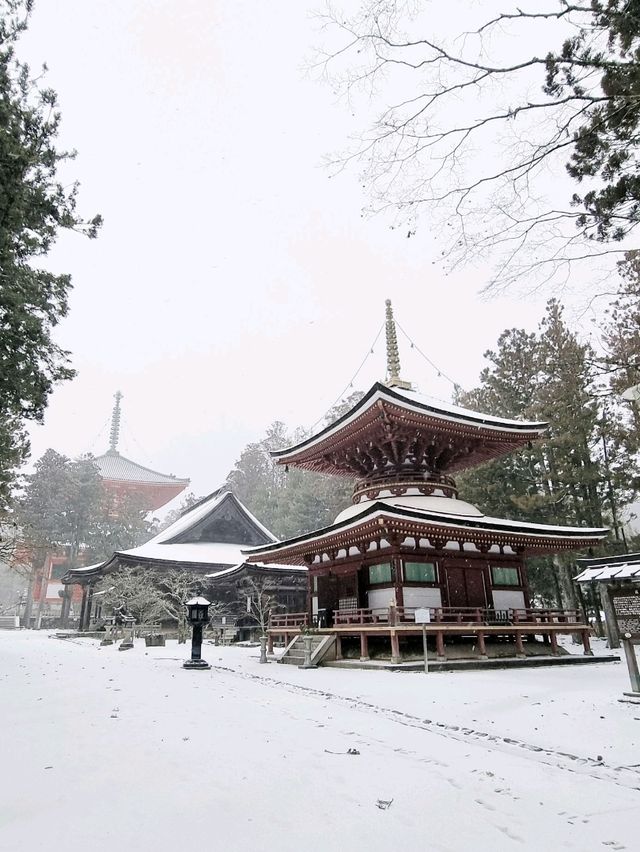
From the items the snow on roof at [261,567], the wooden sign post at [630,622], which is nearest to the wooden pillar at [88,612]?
the snow on roof at [261,567]

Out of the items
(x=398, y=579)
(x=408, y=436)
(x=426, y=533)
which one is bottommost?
(x=398, y=579)

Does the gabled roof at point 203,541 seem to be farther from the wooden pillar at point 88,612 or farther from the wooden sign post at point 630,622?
the wooden sign post at point 630,622

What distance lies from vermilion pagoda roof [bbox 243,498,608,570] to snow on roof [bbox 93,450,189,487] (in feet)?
153

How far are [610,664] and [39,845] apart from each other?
17146 mm

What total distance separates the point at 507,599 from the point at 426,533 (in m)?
5.28

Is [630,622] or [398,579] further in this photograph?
[398,579]

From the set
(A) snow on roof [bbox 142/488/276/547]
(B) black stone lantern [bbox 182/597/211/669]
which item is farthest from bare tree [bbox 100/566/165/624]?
(B) black stone lantern [bbox 182/597/211/669]

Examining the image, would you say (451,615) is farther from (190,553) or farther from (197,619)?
(190,553)

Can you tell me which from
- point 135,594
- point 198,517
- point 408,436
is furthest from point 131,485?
point 408,436

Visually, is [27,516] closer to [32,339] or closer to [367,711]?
[32,339]

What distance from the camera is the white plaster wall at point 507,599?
18312mm

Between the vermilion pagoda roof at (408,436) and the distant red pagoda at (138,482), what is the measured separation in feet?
141

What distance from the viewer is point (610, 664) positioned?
16.0 meters

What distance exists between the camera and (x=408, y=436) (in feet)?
62.1
